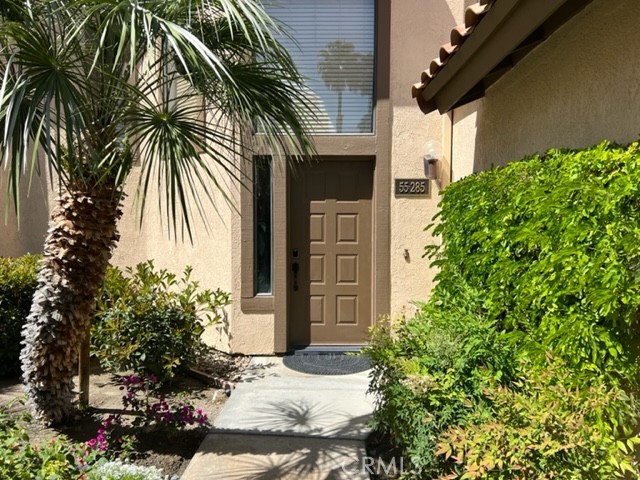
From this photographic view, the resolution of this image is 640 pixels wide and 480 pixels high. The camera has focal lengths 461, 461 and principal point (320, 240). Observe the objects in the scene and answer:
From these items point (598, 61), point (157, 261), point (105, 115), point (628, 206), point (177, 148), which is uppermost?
point (598, 61)

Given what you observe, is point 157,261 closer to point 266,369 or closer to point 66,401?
point 266,369

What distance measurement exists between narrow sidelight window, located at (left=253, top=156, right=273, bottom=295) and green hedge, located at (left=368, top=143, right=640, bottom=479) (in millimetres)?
2974

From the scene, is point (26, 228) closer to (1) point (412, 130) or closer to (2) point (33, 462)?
(2) point (33, 462)

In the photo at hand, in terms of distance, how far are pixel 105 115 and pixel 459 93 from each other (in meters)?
2.98

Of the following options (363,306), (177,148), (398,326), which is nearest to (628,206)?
(398,326)

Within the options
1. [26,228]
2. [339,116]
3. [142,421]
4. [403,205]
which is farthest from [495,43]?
[26,228]

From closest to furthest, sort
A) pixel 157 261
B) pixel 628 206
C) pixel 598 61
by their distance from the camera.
A: pixel 628 206 → pixel 598 61 → pixel 157 261

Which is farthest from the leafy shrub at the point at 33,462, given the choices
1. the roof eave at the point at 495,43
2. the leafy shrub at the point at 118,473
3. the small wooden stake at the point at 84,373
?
the roof eave at the point at 495,43

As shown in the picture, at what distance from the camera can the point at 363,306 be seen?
628cm

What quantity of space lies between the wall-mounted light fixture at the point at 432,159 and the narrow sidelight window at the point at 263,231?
6.74ft

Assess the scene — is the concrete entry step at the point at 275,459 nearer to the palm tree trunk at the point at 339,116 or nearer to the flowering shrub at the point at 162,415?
the flowering shrub at the point at 162,415

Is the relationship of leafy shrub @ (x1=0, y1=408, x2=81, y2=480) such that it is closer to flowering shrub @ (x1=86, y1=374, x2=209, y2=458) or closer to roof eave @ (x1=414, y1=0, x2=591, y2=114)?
flowering shrub @ (x1=86, y1=374, x2=209, y2=458)

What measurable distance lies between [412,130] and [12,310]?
5321 millimetres

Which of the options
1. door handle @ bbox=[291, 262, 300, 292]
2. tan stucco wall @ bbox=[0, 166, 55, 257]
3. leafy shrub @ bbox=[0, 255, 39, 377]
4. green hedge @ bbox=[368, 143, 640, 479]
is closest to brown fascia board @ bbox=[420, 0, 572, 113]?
green hedge @ bbox=[368, 143, 640, 479]
